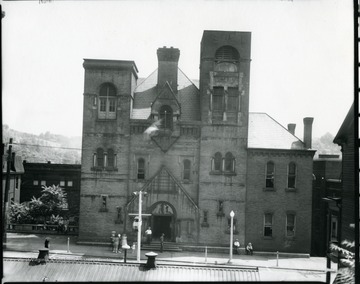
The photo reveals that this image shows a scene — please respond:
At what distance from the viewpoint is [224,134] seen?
79.3 ft

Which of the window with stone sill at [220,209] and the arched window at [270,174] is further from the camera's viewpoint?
the arched window at [270,174]

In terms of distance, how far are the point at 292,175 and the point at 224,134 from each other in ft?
19.1

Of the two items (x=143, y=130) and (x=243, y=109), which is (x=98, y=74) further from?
(x=243, y=109)

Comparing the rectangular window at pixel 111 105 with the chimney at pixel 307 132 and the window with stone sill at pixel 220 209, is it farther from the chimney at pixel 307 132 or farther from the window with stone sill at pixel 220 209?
the chimney at pixel 307 132

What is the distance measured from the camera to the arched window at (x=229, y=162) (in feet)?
79.6

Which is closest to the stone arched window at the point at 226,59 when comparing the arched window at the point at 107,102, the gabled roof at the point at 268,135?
the gabled roof at the point at 268,135

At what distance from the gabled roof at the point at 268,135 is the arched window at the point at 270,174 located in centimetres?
132

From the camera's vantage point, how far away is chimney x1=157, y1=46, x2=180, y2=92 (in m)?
25.3

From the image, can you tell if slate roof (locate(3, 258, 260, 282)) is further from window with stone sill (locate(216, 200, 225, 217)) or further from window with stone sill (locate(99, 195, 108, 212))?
window with stone sill (locate(99, 195, 108, 212))

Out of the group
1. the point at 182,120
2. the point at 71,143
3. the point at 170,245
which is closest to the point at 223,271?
the point at 170,245

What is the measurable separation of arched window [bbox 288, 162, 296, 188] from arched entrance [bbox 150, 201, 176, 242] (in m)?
8.71

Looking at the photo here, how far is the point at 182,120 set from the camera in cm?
2425

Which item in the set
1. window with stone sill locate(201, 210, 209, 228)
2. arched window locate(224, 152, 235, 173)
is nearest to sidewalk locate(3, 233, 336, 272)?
window with stone sill locate(201, 210, 209, 228)

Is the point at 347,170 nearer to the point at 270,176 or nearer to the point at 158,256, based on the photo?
the point at 270,176
